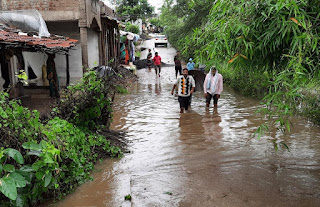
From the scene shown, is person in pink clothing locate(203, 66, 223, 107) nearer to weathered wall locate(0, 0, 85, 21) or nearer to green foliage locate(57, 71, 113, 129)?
green foliage locate(57, 71, 113, 129)

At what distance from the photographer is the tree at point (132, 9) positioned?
139 ft

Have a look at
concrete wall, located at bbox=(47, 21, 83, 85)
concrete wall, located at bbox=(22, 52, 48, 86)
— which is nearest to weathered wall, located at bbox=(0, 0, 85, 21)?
concrete wall, located at bbox=(47, 21, 83, 85)

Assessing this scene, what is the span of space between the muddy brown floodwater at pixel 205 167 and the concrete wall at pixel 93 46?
783 cm

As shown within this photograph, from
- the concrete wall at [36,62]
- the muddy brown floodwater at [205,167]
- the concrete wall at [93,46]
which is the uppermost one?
the concrete wall at [93,46]

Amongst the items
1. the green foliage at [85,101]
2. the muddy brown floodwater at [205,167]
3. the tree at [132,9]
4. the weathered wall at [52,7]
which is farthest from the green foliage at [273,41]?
the tree at [132,9]

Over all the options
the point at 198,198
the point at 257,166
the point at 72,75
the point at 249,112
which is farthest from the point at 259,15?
the point at 72,75

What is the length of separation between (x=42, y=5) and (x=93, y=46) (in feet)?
15.0

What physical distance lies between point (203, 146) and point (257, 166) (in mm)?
1528

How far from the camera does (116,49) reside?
24.7 meters

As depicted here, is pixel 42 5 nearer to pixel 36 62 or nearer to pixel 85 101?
pixel 36 62

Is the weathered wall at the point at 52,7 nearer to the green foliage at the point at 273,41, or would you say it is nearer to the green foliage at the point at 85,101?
the green foliage at the point at 85,101

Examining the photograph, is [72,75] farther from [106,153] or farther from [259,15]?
[259,15]

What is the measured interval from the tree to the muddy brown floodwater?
1385 inches

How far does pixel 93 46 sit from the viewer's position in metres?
17.2
